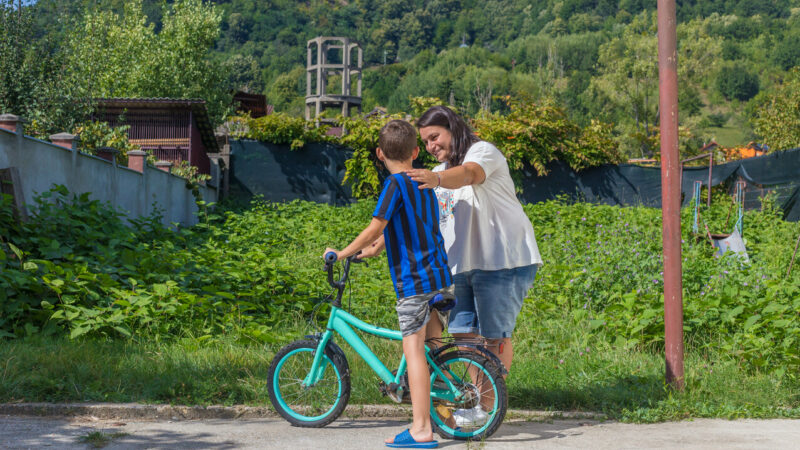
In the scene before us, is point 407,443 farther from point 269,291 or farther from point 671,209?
point 269,291

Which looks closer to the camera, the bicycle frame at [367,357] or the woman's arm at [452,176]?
the woman's arm at [452,176]

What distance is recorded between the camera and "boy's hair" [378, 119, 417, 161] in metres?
3.85

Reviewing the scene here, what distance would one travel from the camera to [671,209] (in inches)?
198

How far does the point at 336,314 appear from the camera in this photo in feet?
13.9

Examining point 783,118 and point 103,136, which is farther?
point 783,118

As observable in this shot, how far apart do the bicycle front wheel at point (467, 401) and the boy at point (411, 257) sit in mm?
212

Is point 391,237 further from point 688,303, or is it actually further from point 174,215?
point 174,215

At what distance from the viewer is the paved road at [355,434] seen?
13.0 feet

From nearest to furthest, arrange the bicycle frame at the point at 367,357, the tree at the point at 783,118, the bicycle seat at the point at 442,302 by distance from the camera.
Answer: the bicycle seat at the point at 442,302, the bicycle frame at the point at 367,357, the tree at the point at 783,118

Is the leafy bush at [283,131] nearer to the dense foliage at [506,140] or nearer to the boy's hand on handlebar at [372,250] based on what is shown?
the dense foliage at [506,140]

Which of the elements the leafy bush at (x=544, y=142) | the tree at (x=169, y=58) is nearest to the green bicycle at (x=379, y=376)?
the leafy bush at (x=544, y=142)

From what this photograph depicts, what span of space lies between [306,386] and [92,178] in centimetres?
746

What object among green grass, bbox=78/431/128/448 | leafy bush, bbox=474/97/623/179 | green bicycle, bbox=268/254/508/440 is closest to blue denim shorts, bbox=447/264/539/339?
green bicycle, bbox=268/254/508/440

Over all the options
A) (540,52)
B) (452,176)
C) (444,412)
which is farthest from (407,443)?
(540,52)
